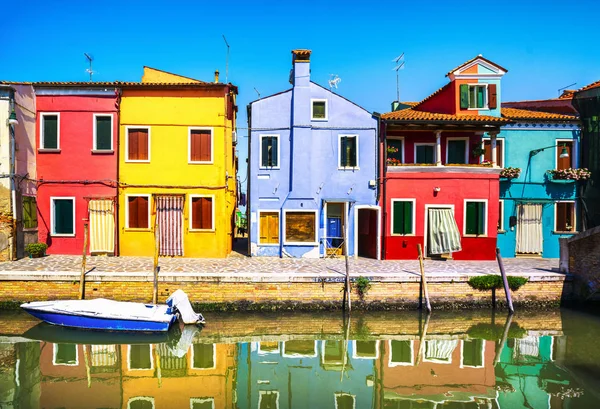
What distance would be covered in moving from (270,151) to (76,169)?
887 centimetres

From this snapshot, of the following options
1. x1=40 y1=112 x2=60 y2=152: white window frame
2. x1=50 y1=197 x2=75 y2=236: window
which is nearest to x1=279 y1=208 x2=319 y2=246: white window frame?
x1=50 y1=197 x2=75 y2=236: window

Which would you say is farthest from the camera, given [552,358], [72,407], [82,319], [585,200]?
[585,200]

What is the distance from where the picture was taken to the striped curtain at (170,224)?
824 inches

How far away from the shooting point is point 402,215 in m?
21.6

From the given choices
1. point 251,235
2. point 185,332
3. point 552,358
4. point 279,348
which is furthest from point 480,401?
point 251,235

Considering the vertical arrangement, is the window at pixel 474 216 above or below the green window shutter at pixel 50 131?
below

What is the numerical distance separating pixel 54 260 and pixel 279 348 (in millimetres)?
10866

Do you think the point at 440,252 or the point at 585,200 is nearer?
the point at 440,252

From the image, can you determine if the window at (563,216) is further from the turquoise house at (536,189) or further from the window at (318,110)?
the window at (318,110)

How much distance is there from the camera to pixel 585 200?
907 inches

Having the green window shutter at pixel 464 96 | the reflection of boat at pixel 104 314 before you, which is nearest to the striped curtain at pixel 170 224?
the reflection of boat at pixel 104 314

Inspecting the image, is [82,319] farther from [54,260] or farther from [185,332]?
[54,260]

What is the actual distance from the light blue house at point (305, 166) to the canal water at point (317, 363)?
5.90 meters

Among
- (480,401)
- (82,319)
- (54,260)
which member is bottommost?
(480,401)
